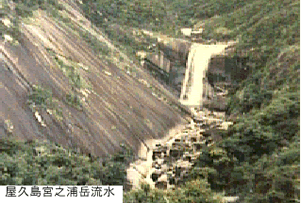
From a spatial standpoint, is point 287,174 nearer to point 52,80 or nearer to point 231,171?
point 231,171

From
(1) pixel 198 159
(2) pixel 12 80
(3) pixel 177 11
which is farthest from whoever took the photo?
(3) pixel 177 11

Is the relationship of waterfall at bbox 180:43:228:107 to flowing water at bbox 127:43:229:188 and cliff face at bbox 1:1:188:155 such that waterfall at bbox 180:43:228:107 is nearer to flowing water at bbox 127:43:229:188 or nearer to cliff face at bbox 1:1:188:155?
flowing water at bbox 127:43:229:188

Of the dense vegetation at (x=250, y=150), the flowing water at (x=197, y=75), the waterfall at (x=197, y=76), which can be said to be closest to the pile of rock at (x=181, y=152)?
the dense vegetation at (x=250, y=150)

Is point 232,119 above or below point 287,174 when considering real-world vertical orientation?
above

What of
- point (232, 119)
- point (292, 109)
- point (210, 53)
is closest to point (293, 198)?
point (292, 109)

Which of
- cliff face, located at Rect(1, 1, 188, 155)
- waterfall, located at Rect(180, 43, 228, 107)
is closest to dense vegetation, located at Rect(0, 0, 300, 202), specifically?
cliff face, located at Rect(1, 1, 188, 155)

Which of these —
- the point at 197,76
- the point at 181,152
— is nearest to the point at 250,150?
the point at 181,152
